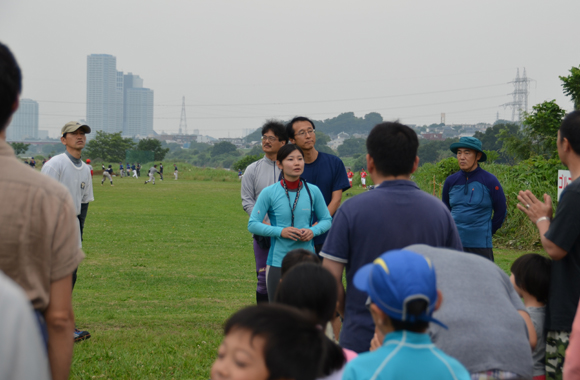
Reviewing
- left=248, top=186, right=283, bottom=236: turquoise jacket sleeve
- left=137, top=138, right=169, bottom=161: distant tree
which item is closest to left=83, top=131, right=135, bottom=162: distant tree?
left=137, top=138, right=169, bottom=161: distant tree

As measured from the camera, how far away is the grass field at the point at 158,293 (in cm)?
506

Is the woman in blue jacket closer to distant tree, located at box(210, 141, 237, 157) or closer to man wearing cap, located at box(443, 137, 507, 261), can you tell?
man wearing cap, located at box(443, 137, 507, 261)

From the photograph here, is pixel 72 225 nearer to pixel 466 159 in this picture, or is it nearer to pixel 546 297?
pixel 546 297

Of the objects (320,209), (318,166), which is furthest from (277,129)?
(320,209)

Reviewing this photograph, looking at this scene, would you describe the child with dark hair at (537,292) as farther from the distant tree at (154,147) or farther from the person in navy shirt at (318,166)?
the distant tree at (154,147)

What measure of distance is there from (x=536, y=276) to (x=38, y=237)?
301 cm

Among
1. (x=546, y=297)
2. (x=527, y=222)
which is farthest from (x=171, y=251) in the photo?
(x=546, y=297)

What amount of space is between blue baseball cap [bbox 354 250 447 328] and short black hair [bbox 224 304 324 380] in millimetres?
290

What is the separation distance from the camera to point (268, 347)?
1850mm

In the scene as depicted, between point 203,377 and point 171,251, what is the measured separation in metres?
8.11

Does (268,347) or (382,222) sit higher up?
(382,222)

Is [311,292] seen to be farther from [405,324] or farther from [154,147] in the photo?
[154,147]

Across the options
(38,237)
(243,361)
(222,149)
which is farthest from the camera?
(222,149)

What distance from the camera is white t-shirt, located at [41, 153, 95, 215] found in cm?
584
